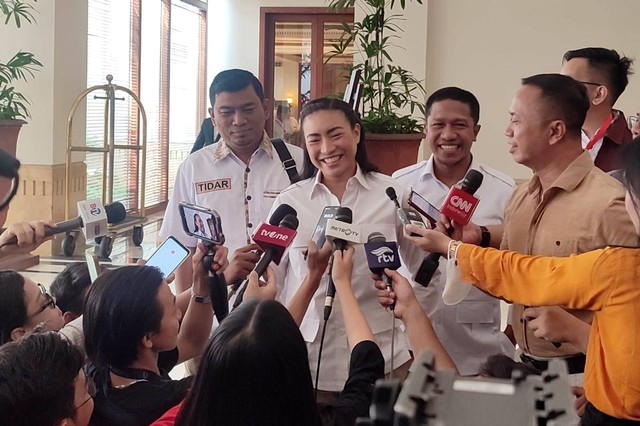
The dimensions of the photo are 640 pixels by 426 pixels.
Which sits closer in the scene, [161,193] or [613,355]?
[613,355]

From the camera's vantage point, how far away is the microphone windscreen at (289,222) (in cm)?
191

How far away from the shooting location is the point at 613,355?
4.62 ft

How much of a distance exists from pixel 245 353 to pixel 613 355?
74 centimetres

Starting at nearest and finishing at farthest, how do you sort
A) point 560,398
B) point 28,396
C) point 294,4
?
point 560,398, point 28,396, point 294,4

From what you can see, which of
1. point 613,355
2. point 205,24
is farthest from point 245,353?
point 205,24

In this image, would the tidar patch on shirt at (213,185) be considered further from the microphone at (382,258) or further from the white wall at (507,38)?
the white wall at (507,38)

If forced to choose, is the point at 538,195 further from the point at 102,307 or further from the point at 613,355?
the point at 102,307

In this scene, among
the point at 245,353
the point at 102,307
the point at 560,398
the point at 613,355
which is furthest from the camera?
the point at 102,307

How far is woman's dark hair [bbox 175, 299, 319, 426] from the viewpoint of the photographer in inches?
41.2

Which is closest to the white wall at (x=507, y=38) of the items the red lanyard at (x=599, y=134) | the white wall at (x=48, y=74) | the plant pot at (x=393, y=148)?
the plant pot at (x=393, y=148)

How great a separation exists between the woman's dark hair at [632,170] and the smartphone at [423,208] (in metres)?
0.70

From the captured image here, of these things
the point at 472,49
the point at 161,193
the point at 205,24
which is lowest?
the point at 161,193

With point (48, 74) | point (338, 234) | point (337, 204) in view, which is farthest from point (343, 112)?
point (48, 74)

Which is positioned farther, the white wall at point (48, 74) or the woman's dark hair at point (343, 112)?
the white wall at point (48, 74)
